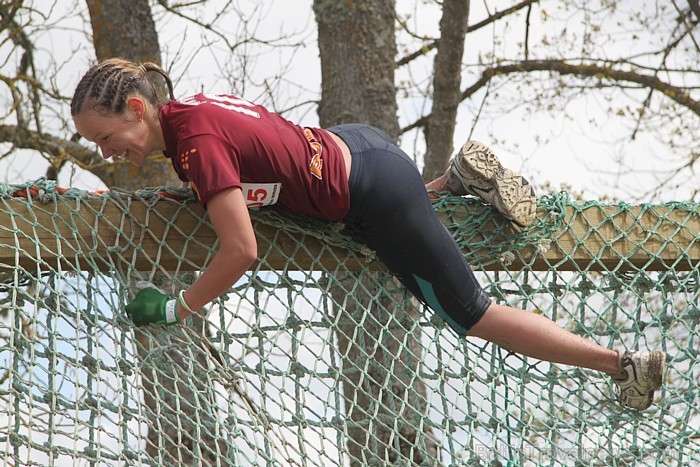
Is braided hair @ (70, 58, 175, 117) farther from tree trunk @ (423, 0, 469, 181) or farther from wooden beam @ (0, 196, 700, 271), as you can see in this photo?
tree trunk @ (423, 0, 469, 181)

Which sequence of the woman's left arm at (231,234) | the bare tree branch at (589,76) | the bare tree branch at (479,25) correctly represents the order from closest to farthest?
the woman's left arm at (231,234) → the bare tree branch at (479,25) → the bare tree branch at (589,76)

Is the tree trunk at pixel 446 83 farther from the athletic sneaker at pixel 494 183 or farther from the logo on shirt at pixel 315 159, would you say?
the logo on shirt at pixel 315 159

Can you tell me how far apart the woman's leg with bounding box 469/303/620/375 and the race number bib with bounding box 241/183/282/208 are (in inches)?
24.3

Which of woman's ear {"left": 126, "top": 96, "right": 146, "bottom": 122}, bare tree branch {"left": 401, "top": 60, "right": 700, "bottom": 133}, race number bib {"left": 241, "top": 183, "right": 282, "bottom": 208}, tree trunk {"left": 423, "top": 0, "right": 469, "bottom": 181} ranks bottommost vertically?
race number bib {"left": 241, "top": 183, "right": 282, "bottom": 208}

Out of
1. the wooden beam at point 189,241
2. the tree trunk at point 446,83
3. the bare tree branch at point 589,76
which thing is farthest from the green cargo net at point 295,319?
the bare tree branch at point 589,76

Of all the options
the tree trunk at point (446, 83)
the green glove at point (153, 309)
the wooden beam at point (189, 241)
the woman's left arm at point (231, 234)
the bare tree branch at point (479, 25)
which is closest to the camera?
the woman's left arm at point (231, 234)

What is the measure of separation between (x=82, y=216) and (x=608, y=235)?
143 cm

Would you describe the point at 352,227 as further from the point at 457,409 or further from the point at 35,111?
the point at 35,111

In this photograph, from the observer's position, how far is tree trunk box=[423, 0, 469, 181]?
4.73 metres

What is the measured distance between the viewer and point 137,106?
216 cm

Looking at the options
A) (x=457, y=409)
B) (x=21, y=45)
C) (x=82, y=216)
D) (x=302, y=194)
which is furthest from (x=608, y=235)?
(x=21, y=45)

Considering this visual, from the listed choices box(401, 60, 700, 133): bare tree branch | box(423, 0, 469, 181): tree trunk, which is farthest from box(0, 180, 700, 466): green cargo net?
box(401, 60, 700, 133): bare tree branch

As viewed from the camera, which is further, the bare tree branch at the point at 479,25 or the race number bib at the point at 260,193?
the bare tree branch at the point at 479,25

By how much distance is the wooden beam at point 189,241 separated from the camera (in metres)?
2.25
